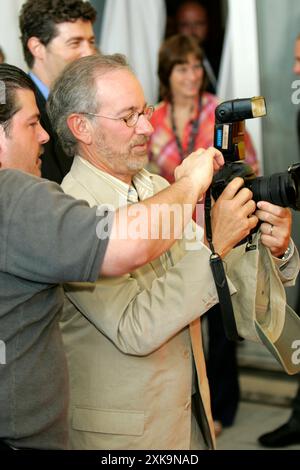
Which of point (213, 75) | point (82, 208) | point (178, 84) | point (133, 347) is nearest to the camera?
point (82, 208)

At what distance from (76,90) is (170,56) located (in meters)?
1.99

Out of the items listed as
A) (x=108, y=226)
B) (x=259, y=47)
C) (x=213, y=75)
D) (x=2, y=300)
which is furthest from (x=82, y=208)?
(x=213, y=75)

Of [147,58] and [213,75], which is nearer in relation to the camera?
[147,58]

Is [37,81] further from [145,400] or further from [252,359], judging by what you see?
[252,359]

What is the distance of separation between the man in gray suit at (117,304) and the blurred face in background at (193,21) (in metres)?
2.96

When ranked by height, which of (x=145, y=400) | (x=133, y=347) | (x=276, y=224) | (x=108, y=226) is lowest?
(x=145, y=400)

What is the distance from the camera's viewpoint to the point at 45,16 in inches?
106

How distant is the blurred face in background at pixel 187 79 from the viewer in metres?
3.82

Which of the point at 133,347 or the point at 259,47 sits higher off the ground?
the point at 259,47

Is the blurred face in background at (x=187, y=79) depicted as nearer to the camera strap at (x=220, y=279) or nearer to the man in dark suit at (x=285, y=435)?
the man in dark suit at (x=285, y=435)

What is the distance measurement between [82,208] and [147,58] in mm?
2596

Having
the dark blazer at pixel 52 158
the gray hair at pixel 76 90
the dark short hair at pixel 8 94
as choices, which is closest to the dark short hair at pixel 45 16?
the dark blazer at pixel 52 158

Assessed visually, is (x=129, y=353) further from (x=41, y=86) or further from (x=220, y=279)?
(x=41, y=86)

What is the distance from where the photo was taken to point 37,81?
8.77ft
